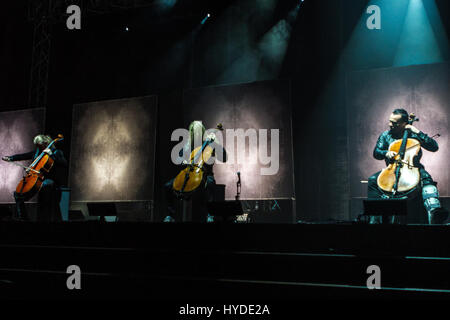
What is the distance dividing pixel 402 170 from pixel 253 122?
2.78 metres

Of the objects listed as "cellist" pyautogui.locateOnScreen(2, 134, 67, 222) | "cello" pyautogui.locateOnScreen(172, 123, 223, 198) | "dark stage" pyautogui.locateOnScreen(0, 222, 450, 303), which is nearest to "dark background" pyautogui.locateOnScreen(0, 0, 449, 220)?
"cello" pyautogui.locateOnScreen(172, 123, 223, 198)

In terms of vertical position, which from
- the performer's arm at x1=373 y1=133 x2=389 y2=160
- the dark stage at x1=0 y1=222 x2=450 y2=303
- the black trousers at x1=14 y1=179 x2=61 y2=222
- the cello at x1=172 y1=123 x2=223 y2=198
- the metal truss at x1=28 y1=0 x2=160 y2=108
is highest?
the metal truss at x1=28 y1=0 x2=160 y2=108

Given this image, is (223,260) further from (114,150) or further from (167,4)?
(167,4)

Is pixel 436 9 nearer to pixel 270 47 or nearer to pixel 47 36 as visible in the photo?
Answer: pixel 270 47

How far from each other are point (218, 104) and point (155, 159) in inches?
60.5

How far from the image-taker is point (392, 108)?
21.7 feet

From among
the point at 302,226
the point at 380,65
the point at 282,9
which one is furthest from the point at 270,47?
the point at 302,226

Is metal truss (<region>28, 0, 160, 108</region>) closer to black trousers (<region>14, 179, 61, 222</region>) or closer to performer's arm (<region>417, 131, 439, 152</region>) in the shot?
black trousers (<region>14, 179, 61, 222</region>)

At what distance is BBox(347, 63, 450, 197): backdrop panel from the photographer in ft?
20.6

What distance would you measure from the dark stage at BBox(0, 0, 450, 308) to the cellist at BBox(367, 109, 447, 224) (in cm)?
2

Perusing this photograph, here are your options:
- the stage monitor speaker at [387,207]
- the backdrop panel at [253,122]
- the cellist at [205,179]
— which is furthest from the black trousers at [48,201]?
the stage monitor speaker at [387,207]

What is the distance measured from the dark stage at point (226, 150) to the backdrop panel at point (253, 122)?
2 cm
